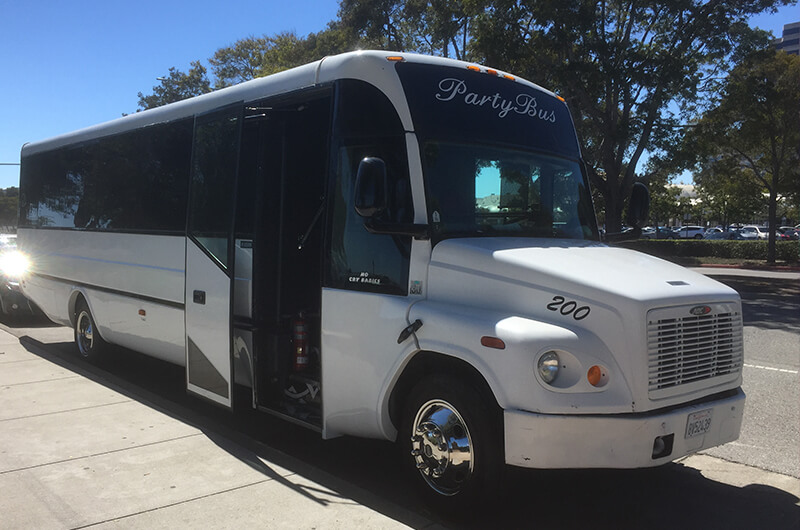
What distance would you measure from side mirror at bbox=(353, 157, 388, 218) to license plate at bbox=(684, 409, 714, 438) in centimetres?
229

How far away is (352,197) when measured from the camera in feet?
15.5

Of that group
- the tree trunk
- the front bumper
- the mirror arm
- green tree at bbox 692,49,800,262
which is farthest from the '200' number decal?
the tree trunk

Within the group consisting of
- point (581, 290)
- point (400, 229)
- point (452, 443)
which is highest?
point (400, 229)

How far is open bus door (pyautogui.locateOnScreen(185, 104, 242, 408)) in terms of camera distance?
18.8 feet

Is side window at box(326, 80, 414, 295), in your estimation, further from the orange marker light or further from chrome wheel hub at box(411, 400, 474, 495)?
the orange marker light

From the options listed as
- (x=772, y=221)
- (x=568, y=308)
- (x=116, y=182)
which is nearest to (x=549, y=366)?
(x=568, y=308)

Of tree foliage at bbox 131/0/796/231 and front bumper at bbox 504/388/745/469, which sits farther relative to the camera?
tree foliage at bbox 131/0/796/231

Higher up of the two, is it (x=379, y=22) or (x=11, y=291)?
(x=379, y=22)

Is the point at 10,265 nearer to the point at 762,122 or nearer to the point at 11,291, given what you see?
the point at 11,291

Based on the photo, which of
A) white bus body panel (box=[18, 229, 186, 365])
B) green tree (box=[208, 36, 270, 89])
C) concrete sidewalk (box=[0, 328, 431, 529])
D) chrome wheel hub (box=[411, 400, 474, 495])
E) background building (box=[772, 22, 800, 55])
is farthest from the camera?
background building (box=[772, 22, 800, 55])

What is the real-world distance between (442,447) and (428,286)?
3.39 feet

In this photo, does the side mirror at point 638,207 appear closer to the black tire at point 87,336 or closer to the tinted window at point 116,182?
the tinted window at point 116,182

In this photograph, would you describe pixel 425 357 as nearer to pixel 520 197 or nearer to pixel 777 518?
pixel 520 197

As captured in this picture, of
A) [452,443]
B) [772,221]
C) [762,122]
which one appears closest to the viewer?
[452,443]
